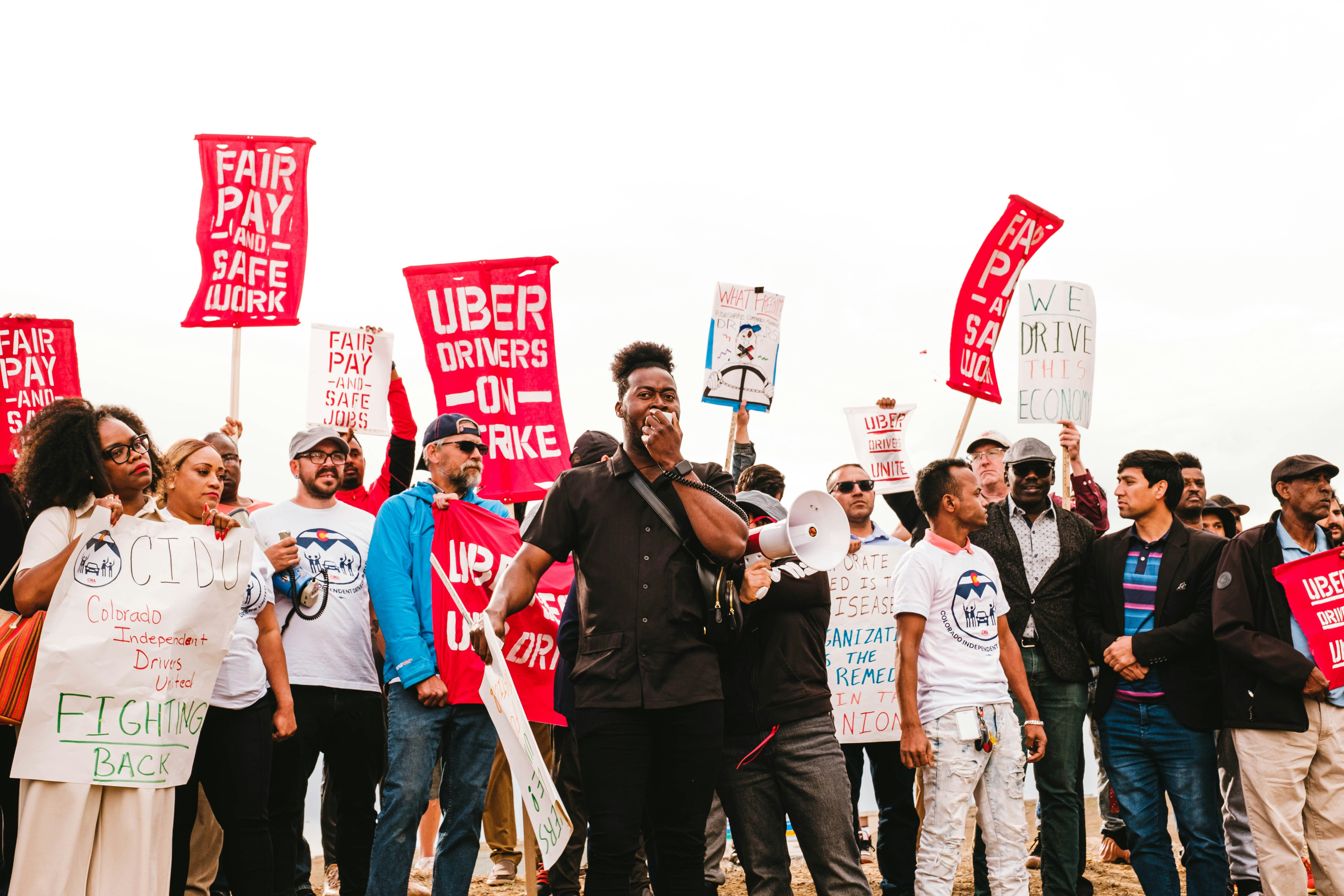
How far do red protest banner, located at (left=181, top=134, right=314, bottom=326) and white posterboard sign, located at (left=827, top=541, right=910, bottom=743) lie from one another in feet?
14.1

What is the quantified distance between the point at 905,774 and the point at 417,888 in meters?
2.76

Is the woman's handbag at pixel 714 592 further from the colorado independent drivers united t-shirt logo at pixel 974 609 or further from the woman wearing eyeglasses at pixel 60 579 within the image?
the woman wearing eyeglasses at pixel 60 579

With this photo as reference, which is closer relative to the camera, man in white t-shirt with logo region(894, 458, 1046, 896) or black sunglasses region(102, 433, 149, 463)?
black sunglasses region(102, 433, 149, 463)

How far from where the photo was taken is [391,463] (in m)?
7.11

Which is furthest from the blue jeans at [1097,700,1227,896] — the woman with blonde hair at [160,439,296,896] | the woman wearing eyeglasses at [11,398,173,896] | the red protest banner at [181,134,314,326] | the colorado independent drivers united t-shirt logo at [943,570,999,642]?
the red protest banner at [181,134,314,326]

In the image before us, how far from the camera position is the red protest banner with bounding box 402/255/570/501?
676 cm

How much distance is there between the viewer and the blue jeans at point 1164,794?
210 inches

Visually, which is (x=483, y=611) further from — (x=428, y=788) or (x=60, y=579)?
(x=60, y=579)

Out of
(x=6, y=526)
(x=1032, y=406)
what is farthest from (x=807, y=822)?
(x=1032, y=406)

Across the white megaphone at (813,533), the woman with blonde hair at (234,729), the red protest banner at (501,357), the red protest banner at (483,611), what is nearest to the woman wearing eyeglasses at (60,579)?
the woman with blonde hair at (234,729)

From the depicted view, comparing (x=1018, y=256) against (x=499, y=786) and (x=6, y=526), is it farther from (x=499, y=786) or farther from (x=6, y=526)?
(x=6, y=526)

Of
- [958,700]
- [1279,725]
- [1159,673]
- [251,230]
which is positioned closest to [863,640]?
[958,700]

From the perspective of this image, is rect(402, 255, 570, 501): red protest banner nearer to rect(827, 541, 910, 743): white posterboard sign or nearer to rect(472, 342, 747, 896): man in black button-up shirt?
rect(827, 541, 910, 743): white posterboard sign

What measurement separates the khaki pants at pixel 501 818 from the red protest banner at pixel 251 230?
3436 mm
